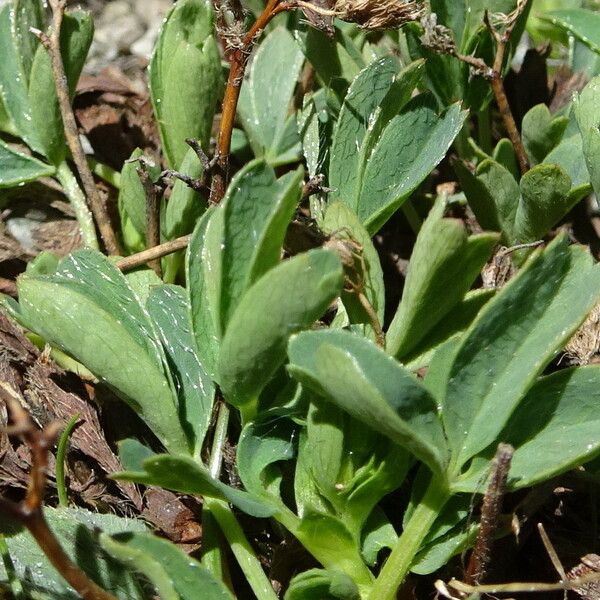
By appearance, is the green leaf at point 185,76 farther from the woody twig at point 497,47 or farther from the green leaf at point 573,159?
the green leaf at point 573,159

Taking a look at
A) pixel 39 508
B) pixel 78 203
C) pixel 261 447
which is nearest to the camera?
pixel 39 508

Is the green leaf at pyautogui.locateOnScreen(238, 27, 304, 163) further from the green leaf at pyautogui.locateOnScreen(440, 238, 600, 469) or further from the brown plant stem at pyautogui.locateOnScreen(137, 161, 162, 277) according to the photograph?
the green leaf at pyautogui.locateOnScreen(440, 238, 600, 469)

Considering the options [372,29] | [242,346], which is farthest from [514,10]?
[242,346]

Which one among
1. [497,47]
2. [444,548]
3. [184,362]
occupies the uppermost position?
[497,47]

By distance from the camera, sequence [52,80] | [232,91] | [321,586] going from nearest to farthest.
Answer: [321,586]
[232,91]
[52,80]

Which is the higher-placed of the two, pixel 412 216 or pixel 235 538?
pixel 412 216

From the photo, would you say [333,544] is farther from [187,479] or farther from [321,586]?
[187,479]

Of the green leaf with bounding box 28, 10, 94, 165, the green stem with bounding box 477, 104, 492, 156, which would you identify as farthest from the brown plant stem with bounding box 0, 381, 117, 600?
the green stem with bounding box 477, 104, 492, 156

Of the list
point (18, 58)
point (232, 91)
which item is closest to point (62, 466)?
point (232, 91)
